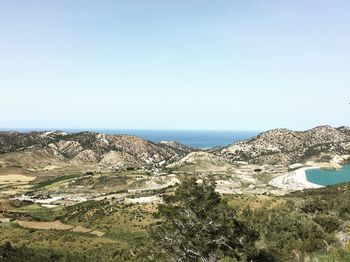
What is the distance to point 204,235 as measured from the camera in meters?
35.8

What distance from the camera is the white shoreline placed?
138 metres

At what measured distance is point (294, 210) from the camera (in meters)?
59.4

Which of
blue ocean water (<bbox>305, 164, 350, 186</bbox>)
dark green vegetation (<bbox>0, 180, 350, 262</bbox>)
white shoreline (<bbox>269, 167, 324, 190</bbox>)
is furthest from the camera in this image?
blue ocean water (<bbox>305, 164, 350, 186</bbox>)

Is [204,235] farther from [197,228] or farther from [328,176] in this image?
[328,176]

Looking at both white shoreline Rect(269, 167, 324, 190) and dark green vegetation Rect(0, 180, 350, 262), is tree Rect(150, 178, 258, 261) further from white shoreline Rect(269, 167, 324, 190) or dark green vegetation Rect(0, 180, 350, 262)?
white shoreline Rect(269, 167, 324, 190)

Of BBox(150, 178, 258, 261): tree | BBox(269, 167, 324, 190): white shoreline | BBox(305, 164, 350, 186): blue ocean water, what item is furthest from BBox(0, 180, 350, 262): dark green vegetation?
BBox(305, 164, 350, 186): blue ocean water

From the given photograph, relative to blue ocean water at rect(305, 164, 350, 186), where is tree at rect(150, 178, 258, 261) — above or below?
above

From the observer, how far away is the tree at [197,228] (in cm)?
3478

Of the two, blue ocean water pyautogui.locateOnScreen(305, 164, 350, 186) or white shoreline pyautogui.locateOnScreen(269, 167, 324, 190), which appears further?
blue ocean water pyautogui.locateOnScreen(305, 164, 350, 186)

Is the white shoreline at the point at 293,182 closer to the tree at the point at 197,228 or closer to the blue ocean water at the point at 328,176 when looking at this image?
the blue ocean water at the point at 328,176

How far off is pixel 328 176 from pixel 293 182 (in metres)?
25.3

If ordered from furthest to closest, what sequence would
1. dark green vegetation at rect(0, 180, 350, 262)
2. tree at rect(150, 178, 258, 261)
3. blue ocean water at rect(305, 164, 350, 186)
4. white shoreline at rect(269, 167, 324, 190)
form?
blue ocean water at rect(305, 164, 350, 186)
white shoreline at rect(269, 167, 324, 190)
dark green vegetation at rect(0, 180, 350, 262)
tree at rect(150, 178, 258, 261)

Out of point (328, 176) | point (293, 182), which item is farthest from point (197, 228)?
point (328, 176)

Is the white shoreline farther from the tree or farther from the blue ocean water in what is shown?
the tree
